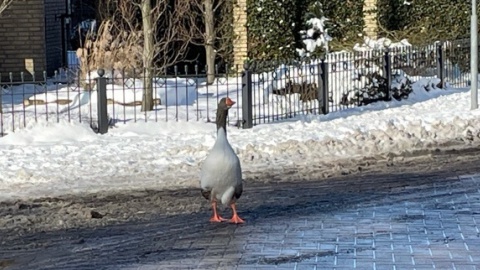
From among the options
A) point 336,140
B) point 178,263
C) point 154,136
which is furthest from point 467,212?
point 154,136

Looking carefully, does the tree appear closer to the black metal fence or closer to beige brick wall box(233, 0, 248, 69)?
the black metal fence

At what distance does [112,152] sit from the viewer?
46.8 feet

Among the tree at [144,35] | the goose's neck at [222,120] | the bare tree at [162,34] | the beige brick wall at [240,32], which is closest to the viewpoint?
the goose's neck at [222,120]

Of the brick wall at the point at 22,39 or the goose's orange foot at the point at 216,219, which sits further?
the brick wall at the point at 22,39

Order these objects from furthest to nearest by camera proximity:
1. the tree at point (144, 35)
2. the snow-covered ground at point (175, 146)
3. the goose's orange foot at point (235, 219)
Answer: the tree at point (144, 35) < the snow-covered ground at point (175, 146) < the goose's orange foot at point (235, 219)

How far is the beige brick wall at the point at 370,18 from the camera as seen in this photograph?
1173 inches

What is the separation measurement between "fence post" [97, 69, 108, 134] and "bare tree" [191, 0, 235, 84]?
31.3 feet

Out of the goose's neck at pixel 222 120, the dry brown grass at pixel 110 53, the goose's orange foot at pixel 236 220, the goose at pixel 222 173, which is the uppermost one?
the dry brown grass at pixel 110 53

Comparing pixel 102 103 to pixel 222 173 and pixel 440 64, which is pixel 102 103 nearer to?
pixel 222 173

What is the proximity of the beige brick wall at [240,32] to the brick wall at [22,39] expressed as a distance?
5.65 metres

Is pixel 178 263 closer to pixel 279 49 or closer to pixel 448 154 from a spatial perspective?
pixel 448 154

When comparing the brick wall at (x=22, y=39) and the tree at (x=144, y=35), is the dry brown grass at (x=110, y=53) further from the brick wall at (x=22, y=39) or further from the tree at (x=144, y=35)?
the brick wall at (x=22, y=39)

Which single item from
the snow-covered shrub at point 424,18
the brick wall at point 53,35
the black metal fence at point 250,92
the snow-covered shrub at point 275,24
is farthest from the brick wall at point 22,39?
the snow-covered shrub at point 424,18

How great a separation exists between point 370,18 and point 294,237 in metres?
21.6
